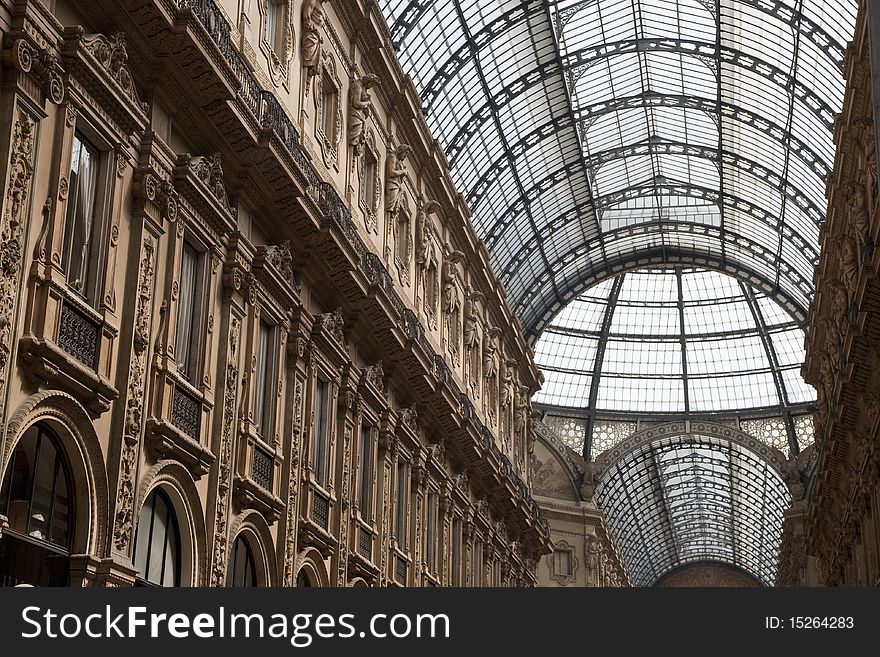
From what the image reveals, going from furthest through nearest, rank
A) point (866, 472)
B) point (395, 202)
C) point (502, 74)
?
point (502, 74)
point (866, 472)
point (395, 202)

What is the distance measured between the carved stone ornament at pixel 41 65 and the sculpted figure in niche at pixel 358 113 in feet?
42.4

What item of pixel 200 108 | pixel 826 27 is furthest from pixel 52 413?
pixel 826 27

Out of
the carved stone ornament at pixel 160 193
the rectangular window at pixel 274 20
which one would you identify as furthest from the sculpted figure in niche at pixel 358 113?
the carved stone ornament at pixel 160 193

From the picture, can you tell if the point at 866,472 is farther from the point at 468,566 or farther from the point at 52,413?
the point at 52,413

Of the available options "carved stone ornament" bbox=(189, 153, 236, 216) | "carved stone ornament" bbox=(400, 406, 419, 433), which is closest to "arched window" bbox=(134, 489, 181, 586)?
"carved stone ornament" bbox=(189, 153, 236, 216)

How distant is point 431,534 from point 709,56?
23.0 metres

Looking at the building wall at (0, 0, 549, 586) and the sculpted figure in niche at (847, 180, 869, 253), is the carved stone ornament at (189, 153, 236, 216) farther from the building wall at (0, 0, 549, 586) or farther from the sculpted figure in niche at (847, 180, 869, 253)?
the sculpted figure in niche at (847, 180, 869, 253)

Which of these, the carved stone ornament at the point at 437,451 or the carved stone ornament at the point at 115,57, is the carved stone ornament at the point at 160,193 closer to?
the carved stone ornament at the point at 115,57

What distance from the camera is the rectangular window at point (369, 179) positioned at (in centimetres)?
2944

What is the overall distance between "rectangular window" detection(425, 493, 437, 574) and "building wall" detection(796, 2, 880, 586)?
11.4 metres

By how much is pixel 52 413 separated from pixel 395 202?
1685 centimetres

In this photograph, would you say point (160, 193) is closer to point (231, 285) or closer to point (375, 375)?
point (231, 285)

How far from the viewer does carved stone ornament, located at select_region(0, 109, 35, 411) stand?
1413 cm

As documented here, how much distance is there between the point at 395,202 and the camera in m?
31.2
